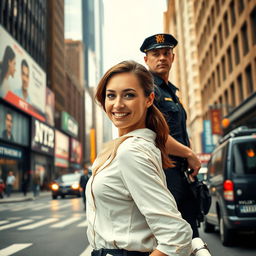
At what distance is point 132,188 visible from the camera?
150 centimetres

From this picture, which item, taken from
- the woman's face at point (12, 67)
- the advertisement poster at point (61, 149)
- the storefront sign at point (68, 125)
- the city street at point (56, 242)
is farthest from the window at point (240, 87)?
the storefront sign at point (68, 125)

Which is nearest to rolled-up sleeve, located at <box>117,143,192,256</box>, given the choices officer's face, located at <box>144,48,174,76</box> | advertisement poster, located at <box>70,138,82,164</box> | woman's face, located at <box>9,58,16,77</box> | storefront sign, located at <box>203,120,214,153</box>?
officer's face, located at <box>144,48,174,76</box>

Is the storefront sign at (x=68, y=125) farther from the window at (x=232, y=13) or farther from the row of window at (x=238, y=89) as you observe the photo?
the window at (x=232, y=13)

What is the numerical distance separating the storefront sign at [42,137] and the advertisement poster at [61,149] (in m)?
7.86

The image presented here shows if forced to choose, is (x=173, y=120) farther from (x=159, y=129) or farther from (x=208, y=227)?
(x=208, y=227)

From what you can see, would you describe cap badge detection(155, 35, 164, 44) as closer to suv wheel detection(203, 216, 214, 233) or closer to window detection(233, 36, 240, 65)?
suv wheel detection(203, 216, 214, 233)

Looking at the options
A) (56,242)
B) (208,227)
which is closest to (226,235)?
(208,227)

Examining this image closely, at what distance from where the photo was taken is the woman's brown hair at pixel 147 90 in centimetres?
179

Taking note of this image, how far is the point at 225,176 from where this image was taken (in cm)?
719

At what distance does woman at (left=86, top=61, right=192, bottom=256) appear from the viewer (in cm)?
146

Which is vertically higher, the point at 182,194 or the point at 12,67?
the point at 12,67

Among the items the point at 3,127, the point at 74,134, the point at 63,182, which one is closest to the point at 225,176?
the point at 63,182

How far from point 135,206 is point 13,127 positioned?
134ft

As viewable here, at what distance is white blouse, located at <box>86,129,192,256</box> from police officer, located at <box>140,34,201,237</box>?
1052mm
